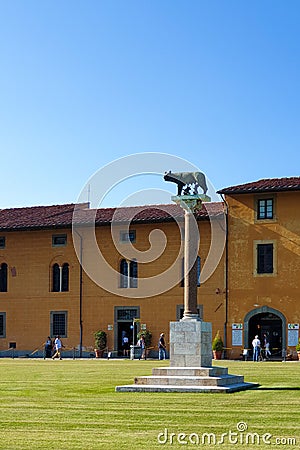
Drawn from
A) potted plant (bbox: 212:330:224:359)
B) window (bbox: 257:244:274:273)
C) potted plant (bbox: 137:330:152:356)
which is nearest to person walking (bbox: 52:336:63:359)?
potted plant (bbox: 137:330:152:356)

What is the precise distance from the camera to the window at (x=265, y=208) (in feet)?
162

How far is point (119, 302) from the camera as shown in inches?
2073

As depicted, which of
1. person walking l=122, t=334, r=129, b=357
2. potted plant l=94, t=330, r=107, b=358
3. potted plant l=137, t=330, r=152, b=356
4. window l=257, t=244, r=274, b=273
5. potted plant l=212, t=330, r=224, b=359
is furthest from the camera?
potted plant l=94, t=330, r=107, b=358

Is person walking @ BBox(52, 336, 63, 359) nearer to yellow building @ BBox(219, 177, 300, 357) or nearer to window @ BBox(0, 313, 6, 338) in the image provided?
window @ BBox(0, 313, 6, 338)

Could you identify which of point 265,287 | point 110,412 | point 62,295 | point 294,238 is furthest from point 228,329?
point 110,412

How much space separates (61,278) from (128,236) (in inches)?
203

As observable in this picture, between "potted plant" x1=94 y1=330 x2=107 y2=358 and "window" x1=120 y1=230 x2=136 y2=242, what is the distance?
18.4 feet

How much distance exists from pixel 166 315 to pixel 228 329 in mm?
3847

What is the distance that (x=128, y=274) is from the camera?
52719 mm

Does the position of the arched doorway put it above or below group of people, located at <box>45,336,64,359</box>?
above

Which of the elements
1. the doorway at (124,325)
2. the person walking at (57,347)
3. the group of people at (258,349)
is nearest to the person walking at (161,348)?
the doorway at (124,325)

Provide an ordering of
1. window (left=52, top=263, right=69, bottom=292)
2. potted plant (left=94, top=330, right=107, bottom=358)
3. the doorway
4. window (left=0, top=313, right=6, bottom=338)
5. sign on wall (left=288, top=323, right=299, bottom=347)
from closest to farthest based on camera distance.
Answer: sign on wall (left=288, top=323, right=299, bottom=347) → potted plant (left=94, top=330, right=107, bottom=358) → the doorway → window (left=52, top=263, right=69, bottom=292) → window (left=0, top=313, right=6, bottom=338)

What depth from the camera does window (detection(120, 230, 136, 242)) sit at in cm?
5247

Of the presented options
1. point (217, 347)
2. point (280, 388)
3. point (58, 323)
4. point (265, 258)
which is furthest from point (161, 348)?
point (280, 388)
